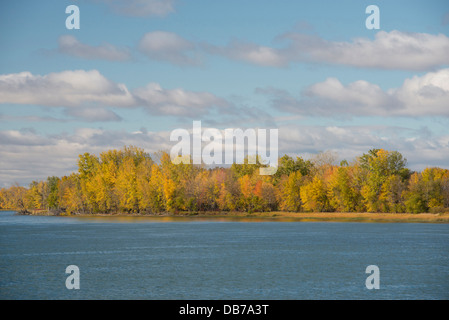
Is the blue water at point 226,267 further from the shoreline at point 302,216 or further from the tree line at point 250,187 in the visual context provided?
the tree line at point 250,187

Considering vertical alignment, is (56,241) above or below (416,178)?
below

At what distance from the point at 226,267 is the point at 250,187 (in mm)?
103585

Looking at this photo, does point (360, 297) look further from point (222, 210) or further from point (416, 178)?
point (222, 210)

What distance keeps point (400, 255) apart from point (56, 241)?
48740 mm

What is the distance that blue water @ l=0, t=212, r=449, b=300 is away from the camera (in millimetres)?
38844

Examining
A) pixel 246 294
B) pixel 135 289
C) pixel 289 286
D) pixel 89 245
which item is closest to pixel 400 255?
pixel 289 286

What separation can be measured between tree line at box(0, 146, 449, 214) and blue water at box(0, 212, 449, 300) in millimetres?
54837

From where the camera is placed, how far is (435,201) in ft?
412

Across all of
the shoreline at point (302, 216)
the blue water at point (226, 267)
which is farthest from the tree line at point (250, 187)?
the blue water at point (226, 267)

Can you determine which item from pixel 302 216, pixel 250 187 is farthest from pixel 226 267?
pixel 250 187

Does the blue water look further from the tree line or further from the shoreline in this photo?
the tree line

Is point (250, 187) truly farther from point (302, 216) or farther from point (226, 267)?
point (226, 267)

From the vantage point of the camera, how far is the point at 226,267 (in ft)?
164
